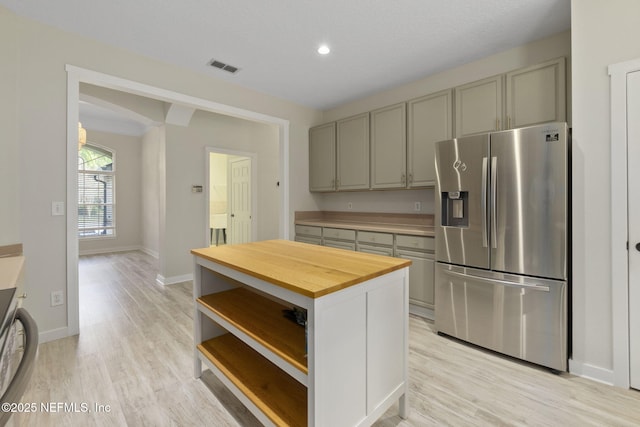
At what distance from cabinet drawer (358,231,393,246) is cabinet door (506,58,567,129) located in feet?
5.13

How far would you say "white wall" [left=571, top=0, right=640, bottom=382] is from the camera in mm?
1910

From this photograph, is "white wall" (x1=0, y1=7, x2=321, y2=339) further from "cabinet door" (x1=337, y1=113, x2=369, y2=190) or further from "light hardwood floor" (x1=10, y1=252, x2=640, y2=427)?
"cabinet door" (x1=337, y1=113, x2=369, y2=190)

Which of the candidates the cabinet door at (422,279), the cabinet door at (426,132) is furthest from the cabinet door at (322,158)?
the cabinet door at (422,279)

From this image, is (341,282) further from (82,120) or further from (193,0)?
(82,120)

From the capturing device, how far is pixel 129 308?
3.28 metres

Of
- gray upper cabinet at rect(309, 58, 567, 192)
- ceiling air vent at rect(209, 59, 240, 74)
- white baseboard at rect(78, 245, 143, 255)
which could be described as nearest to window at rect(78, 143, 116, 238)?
white baseboard at rect(78, 245, 143, 255)

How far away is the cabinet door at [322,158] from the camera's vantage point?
4.27m

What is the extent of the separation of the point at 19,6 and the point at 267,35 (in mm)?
1880

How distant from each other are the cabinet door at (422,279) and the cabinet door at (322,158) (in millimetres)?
1712

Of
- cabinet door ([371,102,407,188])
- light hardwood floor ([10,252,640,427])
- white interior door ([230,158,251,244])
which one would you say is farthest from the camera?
white interior door ([230,158,251,244])

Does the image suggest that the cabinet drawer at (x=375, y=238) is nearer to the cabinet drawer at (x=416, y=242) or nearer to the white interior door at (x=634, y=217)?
the cabinet drawer at (x=416, y=242)

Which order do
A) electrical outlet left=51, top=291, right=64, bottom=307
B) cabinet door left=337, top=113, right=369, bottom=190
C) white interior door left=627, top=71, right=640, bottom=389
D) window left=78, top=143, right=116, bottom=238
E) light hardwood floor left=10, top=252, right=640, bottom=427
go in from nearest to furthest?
light hardwood floor left=10, top=252, right=640, bottom=427, white interior door left=627, top=71, right=640, bottom=389, electrical outlet left=51, top=291, right=64, bottom=307, cabinet door left=337, top=113, right=369, bottom=190, window left=78, top=143, right=116, bottom=238

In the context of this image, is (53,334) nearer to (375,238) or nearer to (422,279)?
(375,238)

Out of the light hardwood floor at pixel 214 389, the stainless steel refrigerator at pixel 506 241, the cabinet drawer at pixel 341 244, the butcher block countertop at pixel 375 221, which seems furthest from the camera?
the cabinet drawer at pixel 341 244
